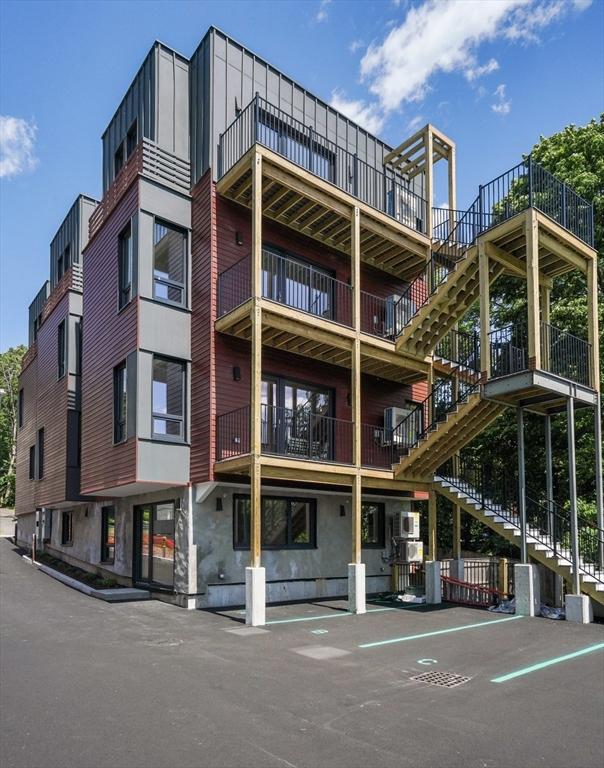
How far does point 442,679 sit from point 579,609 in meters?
5.90

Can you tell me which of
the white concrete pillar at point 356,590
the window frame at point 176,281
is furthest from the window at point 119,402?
the white concrete pillar at point 356,590

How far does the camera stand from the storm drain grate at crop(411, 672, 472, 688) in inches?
304

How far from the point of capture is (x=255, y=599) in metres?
11.9

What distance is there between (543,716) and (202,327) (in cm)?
1089

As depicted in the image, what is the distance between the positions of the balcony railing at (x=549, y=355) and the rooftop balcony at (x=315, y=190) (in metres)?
4.32

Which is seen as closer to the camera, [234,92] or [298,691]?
[298,691]

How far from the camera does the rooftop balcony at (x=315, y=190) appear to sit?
14.6 metres

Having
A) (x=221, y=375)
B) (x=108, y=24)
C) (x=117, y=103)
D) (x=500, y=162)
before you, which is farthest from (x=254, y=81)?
(x=500, y=162)

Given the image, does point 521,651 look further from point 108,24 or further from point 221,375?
point 108,24

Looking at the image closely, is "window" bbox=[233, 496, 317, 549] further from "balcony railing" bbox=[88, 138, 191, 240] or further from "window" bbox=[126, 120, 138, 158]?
"window" bbox=[126, 120, 138, 158]

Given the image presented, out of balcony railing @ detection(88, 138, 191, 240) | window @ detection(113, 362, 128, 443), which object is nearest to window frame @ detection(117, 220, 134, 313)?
balcony railing @ detection(88, 138, 191, 240)

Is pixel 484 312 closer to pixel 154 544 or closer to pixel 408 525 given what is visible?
pixel 408 525

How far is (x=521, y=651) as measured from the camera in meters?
9.67

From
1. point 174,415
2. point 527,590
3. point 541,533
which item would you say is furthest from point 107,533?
point 541,533
